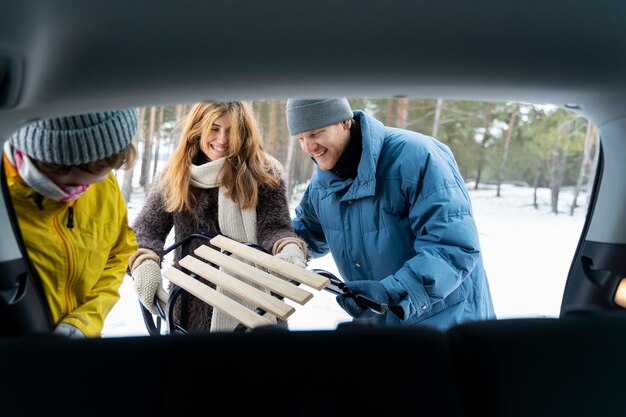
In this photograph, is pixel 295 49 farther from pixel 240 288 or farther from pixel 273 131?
pixel 273 131

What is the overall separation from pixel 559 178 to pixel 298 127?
10.7m

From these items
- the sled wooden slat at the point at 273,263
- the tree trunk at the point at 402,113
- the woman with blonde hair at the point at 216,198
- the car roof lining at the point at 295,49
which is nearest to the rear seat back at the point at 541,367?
the car roof lining at the point at 295,49

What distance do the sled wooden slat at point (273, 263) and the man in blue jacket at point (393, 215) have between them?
0.40 ft

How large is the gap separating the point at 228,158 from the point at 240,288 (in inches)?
20.2

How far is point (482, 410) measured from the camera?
74cm

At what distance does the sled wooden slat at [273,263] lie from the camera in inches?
66.4

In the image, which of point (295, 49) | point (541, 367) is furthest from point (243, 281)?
point (541, 367)

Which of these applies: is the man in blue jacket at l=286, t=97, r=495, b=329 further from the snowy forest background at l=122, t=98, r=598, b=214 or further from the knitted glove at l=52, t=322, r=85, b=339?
the snowy forest background at l=122, t=98, r=598, b=214

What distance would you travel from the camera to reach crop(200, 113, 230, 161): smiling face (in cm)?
198

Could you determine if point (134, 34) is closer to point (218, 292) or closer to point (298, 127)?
point (298, 127)

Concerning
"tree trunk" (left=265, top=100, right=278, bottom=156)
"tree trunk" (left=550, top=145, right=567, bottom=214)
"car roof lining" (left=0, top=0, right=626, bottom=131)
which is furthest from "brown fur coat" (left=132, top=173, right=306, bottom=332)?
"tree trunk" (left=550, top=145, right=567, bottom=214)

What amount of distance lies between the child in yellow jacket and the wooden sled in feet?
1.33

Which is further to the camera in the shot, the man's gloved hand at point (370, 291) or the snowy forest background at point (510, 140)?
the snowy forest background at point (510, 140)

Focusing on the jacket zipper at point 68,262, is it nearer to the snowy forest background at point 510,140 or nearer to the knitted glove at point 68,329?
the knitted glove at point 68,329
